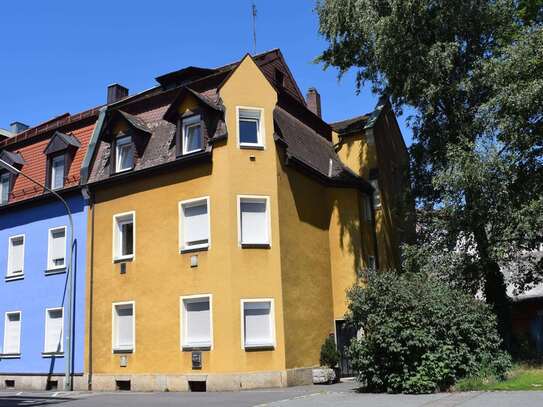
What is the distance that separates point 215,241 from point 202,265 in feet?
3.12

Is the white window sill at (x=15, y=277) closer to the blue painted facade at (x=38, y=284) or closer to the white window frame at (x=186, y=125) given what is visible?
the blue painted facade at (x=38, y=284)

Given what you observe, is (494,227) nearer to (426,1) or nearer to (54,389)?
(426,1)

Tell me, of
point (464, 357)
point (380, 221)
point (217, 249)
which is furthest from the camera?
point (380, 221)

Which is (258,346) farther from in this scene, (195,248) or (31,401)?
(31,401)

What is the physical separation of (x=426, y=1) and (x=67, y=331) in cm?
1856

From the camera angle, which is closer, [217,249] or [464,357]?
[464,357]

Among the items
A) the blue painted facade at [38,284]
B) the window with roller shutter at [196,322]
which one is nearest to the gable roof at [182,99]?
the blue painted facade at [38,284]

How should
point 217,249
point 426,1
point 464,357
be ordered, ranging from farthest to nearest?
point 426,1, point 217,249, point 464,357

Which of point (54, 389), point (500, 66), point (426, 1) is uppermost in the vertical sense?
point (426, 1)

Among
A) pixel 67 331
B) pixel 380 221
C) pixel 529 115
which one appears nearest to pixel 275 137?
pixel 380 221

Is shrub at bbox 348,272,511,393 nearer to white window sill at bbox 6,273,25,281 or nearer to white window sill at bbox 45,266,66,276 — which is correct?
white window sill at bbox 45,266,66,276

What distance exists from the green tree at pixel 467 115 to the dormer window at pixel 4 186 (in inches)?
639

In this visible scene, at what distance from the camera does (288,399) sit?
50.2ft

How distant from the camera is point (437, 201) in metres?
23.0
